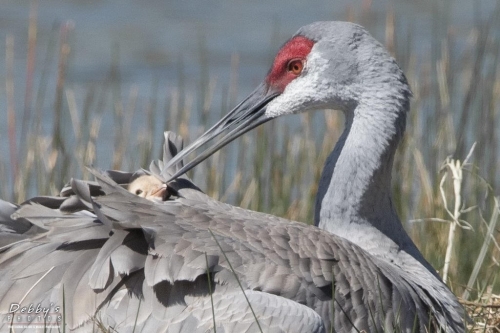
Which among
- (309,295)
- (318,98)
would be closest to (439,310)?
(309,295)

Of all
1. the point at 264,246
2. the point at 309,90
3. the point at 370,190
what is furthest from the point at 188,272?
the point at 309,90

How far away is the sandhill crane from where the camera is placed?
11.6ft

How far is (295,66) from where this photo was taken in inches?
174

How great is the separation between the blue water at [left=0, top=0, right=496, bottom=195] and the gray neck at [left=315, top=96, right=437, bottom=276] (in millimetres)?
5095

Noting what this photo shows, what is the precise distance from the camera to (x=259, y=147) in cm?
610

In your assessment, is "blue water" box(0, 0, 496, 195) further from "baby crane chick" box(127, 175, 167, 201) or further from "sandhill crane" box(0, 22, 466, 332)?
"sandhill crane" box(0, 22, 466, 332)

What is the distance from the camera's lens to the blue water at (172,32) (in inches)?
391

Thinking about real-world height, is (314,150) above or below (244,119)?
below

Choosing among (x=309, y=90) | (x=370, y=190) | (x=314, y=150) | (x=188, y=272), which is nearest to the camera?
(x=188, y=272)

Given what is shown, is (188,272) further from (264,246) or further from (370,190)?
(370,190)

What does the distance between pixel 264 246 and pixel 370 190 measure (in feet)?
2.19

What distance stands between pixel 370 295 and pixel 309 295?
10.6 inches

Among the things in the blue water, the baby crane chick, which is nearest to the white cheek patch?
the baby crane chick

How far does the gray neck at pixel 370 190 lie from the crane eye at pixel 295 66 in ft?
0.96
